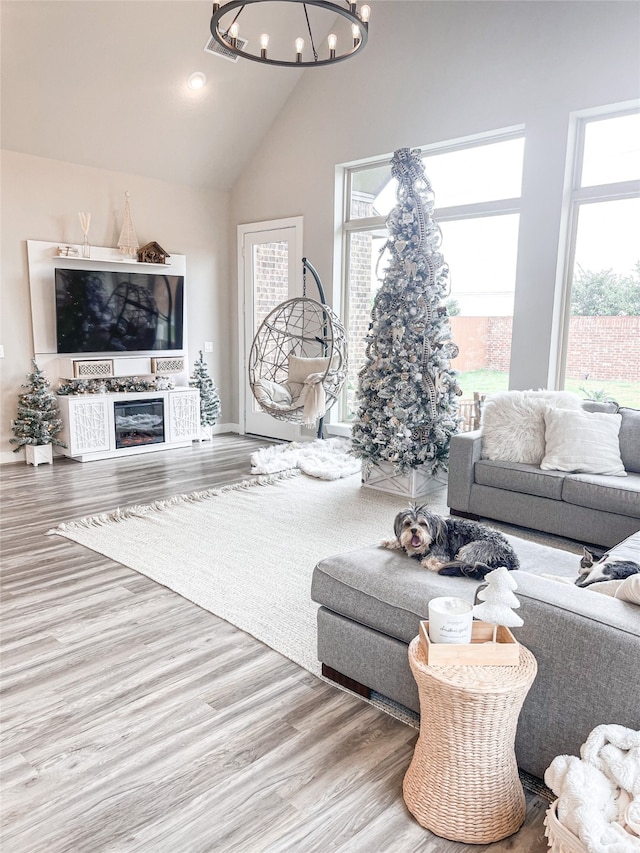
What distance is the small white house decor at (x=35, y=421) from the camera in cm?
588

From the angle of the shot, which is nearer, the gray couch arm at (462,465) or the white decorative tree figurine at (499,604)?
the white decorative tree figurine at (499,604)

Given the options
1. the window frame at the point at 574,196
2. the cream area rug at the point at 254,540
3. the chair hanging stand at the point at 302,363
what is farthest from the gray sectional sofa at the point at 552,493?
the chair hanging stand at the point at 302,363

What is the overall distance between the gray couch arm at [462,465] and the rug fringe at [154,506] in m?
1.67

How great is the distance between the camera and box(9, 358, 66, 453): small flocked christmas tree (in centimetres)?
587

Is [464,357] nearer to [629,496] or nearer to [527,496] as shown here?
[527,496]

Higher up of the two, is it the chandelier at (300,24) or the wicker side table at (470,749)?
the chandelier at (300,24)

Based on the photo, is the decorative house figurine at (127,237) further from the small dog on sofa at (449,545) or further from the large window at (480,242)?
the small dog on sofa at (449,545)

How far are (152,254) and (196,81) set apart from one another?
70.0 inches

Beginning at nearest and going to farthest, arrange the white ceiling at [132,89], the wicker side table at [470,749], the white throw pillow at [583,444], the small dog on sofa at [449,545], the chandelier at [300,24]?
the wicker side table at [470,749] → the small dog on sofa at [449,545] → the chandelier at [300,24] → the white throw pillow at [583,444] → the white ceiling at [132,89]

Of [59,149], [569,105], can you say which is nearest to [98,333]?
[59,149]

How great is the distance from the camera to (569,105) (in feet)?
15.3

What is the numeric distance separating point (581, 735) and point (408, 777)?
509mm

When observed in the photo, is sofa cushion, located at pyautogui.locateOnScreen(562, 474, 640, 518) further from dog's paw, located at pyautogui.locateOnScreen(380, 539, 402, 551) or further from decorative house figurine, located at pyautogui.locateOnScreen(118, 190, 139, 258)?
decorative house figurine, located at pyautogui.locateOnScreen(118, 190, 139, 258)

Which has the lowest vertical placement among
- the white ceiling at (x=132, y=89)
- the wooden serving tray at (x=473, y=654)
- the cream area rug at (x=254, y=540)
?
the cream area rug at (x=254, y=540)
